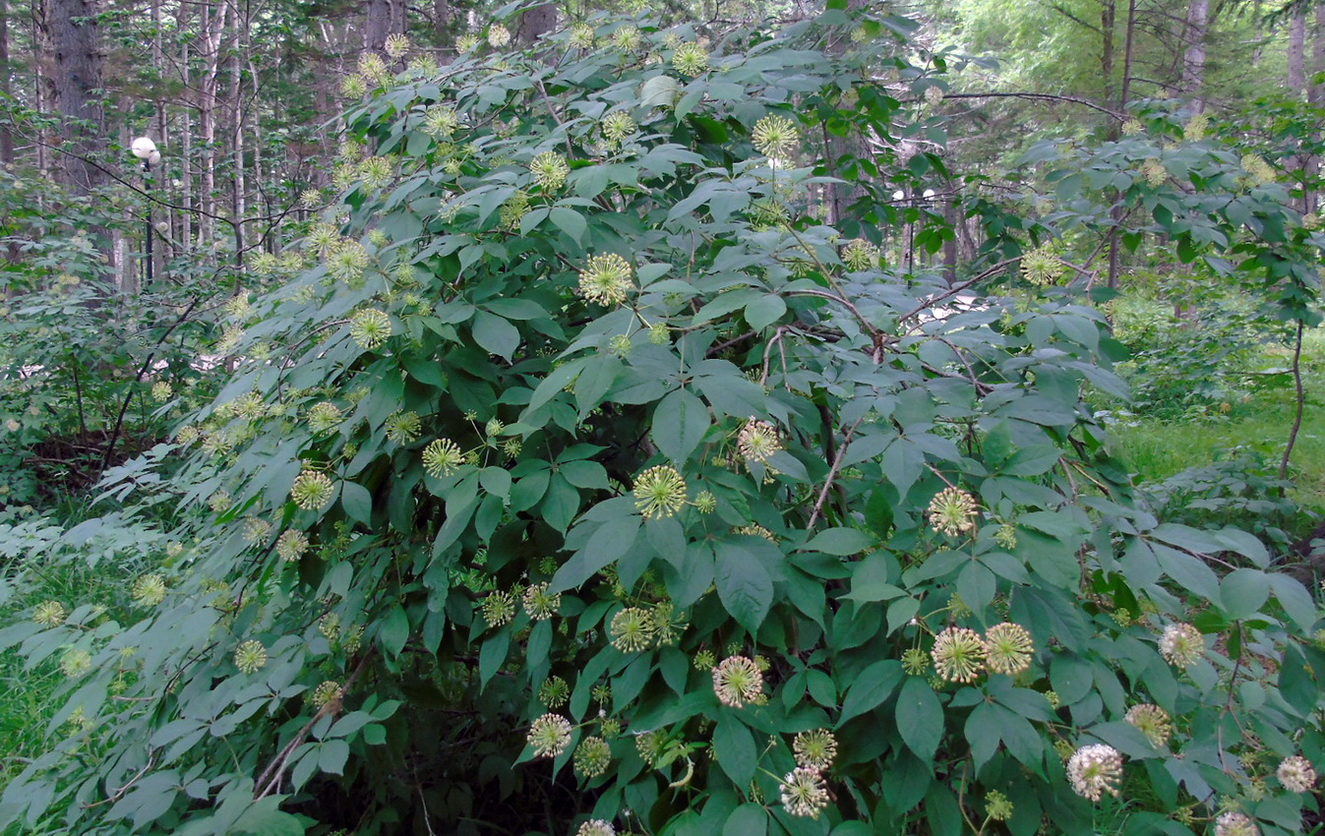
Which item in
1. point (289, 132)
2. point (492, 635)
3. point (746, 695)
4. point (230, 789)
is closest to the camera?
point (746, 695)

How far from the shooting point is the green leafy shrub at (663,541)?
3.68ft

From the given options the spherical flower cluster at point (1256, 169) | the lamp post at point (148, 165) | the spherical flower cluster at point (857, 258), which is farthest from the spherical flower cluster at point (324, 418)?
the lamp post at point (148, 165)

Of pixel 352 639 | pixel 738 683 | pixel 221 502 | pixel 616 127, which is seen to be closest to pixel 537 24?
pixel 616 127

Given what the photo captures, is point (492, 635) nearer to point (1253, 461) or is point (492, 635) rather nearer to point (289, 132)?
point (1253, 461)

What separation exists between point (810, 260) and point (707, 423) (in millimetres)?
547

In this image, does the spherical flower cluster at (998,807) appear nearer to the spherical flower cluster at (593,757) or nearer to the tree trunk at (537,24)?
the spherical flower cluster at (593,757)

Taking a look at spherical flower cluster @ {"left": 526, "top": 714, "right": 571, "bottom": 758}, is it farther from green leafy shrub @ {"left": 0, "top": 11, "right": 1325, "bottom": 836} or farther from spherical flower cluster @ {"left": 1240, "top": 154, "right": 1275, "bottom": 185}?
spherical flower cluster @ {"left": 1240, "top": 154, "right": 1275, "bottom": 185}

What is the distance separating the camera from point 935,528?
1.11 meters

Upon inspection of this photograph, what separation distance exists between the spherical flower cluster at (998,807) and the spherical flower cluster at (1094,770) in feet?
0.33

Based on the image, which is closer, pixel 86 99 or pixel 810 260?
pixel 810 260

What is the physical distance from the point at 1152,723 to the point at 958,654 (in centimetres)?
51

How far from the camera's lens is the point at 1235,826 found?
1.16 metres

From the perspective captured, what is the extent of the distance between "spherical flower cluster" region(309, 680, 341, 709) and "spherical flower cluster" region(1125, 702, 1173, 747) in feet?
4.90

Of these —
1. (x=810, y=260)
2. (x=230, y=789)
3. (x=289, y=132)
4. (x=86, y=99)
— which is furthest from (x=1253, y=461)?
(x=86, y=99)
